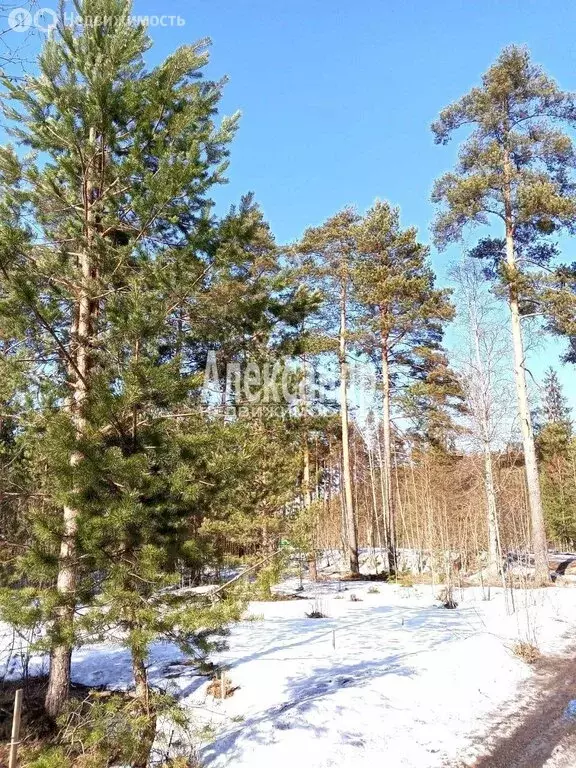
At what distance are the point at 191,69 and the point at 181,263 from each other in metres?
2.52

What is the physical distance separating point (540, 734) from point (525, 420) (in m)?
8.96

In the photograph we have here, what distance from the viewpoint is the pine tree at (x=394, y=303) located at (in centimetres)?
1481

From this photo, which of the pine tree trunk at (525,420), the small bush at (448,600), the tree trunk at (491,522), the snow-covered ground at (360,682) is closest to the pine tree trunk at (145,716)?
the snow-covered ground at (360,682)

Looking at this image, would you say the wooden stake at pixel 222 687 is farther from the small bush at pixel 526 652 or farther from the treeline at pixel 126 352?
the small bush at pixel 526 652

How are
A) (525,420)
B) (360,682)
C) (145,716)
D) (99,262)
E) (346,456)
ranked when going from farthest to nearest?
(346,456), (525,420), (360,682), (99,262), (145,716)

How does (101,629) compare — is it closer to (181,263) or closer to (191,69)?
(181,263)

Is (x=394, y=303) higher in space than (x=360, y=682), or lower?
higher

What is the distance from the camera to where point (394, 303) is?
1550cm

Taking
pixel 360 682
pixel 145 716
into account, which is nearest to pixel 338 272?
pixel 360 682

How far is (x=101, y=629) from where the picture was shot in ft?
10.5

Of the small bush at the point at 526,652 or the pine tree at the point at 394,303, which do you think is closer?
the small bush at the point at 526,652

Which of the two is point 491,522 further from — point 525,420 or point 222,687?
point 222,687

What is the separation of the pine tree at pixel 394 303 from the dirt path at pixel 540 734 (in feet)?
32.5

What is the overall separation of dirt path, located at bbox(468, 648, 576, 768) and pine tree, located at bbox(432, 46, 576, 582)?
7.57 metres
